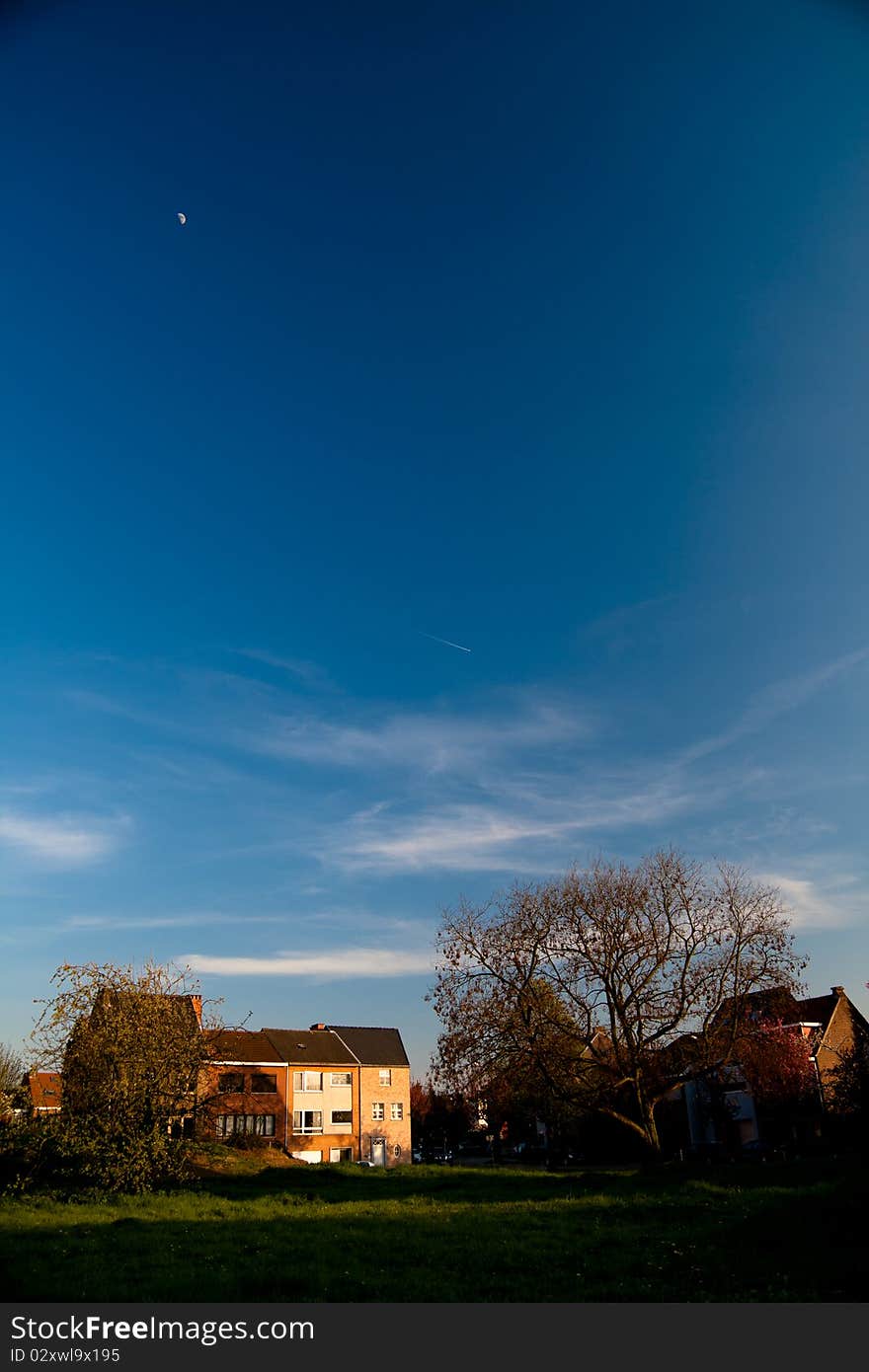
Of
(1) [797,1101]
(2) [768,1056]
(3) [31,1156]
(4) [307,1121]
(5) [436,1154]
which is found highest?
(2) [768,1056]

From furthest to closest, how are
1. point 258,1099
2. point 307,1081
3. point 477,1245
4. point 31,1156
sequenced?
1. point 307,1081
2. point 258,1099
3. point 31,1156
4. point 477,1245

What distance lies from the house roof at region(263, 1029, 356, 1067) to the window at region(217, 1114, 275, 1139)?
4479 mm

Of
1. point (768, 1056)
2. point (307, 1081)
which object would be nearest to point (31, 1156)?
point (768, 1056)

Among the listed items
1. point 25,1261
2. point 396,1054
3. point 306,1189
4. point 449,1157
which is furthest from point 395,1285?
point 449,1157

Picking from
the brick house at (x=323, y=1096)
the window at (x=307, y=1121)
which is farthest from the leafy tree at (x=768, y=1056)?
the window at (x=307, y=1121)

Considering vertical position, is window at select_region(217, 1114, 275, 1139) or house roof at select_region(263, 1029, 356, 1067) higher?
house roof at select_region(263, 1029, 356, 1067)

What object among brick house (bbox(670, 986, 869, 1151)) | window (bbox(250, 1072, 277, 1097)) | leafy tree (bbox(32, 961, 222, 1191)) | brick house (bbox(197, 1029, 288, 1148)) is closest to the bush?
leafy tree (bbox(32, 961, 222, 1191))

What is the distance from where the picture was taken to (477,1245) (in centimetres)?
1652

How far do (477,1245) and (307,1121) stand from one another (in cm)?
5384

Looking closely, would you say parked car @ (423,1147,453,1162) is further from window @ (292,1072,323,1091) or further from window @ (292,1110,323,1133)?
window @ (292,1072,323,1091)

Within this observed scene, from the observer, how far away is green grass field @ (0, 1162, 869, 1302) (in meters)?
12.3

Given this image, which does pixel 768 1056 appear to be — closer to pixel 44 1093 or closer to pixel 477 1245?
pixel 477 1245
